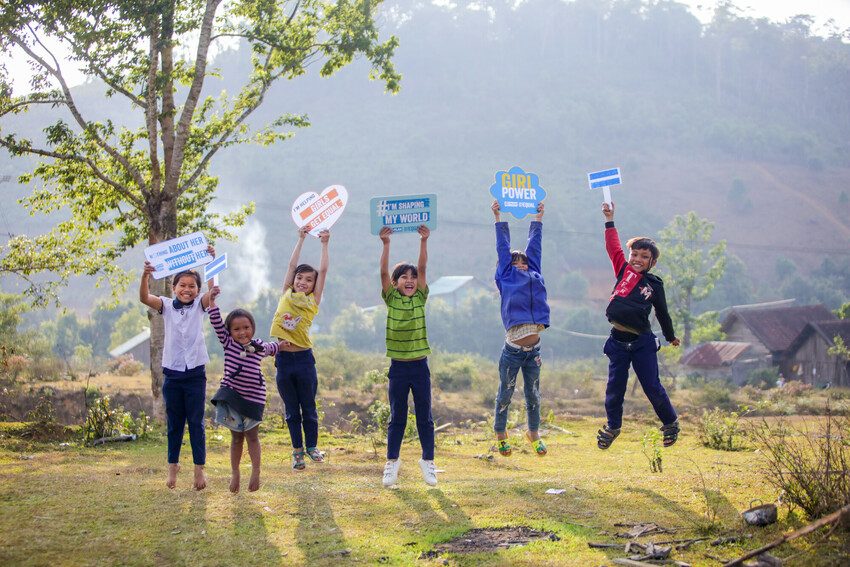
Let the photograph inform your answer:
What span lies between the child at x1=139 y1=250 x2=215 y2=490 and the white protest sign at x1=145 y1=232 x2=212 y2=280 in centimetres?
27

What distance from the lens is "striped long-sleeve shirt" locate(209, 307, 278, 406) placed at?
7.66 metres

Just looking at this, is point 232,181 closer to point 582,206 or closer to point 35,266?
point 582,206

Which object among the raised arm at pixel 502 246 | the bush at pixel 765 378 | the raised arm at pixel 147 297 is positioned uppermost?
the raised arm at pixel 502 246

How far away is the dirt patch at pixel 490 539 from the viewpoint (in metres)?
6.32

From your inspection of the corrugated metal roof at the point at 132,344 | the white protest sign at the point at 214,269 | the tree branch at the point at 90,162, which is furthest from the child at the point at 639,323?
the corrugated metal roof at the point at 132,344

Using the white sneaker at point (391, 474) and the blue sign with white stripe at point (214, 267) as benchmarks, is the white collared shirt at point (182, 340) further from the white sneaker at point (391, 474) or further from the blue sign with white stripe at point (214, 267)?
the white sneaker at point (391, 474)

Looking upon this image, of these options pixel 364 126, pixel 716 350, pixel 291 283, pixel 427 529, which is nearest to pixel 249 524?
pixel 427 529

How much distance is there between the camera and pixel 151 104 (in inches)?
596

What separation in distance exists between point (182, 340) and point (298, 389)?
59.1 inches

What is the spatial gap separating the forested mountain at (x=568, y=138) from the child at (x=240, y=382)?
7349cm

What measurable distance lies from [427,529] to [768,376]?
37.6m

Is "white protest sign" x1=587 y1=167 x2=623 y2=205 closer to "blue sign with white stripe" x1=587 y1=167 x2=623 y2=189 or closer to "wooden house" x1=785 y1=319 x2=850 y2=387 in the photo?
"blue sign with white stripe" x1=587 y1=167 x2=623 y2=189

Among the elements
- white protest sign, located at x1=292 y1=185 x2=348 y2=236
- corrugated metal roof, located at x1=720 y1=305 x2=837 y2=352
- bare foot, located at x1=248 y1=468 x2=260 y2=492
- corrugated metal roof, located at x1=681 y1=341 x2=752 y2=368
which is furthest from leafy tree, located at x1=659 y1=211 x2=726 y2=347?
bare foot, located at x1=248 y1=468 x2=260 y2=492

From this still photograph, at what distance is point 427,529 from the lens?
6.90 m
